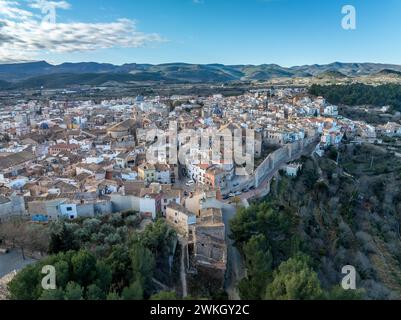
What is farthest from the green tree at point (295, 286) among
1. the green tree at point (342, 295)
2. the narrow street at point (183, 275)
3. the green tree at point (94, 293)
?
the green tree at point (94, 293)

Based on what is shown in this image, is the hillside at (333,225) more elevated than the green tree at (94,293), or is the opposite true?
the green tree at (94,293)

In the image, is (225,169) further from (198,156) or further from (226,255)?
(226,255)

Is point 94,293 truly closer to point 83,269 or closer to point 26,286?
point 83,269

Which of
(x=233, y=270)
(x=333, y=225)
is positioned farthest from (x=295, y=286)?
(x=333, y=225)

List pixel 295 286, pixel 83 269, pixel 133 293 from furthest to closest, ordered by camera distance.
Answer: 1. pixel 83 269
2. pixel 295 286
3. pixel 133 293

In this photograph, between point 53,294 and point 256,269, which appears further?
point 256,269

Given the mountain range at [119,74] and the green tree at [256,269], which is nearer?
the green tree at [256,269]

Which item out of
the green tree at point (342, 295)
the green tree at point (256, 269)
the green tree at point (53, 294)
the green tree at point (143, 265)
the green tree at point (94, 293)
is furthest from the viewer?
the green tree at point (256, 269)

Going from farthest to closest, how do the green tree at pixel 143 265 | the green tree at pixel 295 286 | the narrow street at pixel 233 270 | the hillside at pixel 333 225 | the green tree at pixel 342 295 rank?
the hillside at pixel 333 225
the narrow street at pixel 233 270
the green tree at pixel 143 265
the green tree at pixel 342 295
the green tree at pixel 295 286

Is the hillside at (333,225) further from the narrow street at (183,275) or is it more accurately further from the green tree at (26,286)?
the green tree at (26,286)

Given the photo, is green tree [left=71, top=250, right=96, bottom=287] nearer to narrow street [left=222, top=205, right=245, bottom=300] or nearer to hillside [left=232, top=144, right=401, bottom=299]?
hillside [left=232, top=144, right=401, bottom=299]
